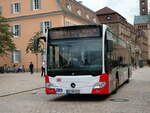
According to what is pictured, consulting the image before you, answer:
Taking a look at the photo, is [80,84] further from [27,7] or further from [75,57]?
[27,7]

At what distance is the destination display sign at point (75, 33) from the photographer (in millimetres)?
12445

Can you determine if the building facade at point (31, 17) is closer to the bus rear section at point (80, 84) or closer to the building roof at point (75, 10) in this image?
the building roof at point (75, 10)

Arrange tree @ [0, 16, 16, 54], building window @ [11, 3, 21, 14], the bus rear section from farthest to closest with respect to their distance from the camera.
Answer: building window @ [11, 3, 21, 14]
tree @ [0, 16, 16, 54]
the bus rear section

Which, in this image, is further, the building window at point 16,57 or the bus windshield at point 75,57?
the building window at point 16,57

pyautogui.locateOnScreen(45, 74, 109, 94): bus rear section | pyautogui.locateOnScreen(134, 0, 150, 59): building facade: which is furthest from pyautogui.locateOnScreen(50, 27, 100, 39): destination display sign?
pyautogui.locateOnScreen(134, 0, 150, 59): building facade

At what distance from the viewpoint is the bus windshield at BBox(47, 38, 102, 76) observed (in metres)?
12.1

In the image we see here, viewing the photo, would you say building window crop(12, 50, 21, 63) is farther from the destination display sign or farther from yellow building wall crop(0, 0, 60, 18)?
the destination display sign

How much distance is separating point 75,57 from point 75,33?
101 centimetres

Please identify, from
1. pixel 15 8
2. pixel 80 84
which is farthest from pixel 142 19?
pixel 80 84

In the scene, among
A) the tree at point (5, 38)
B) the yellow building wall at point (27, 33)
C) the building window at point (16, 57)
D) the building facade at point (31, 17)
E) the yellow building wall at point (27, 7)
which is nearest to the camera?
the tree at point (5, 38)

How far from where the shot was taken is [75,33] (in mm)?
12609

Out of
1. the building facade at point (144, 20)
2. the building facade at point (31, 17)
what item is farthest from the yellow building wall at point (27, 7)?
the building facade at point (144, 20)

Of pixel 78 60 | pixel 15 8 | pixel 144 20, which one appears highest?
pixel 144 20

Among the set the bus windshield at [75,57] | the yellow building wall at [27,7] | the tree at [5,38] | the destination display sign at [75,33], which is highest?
the yellow building wall at [27,7]
